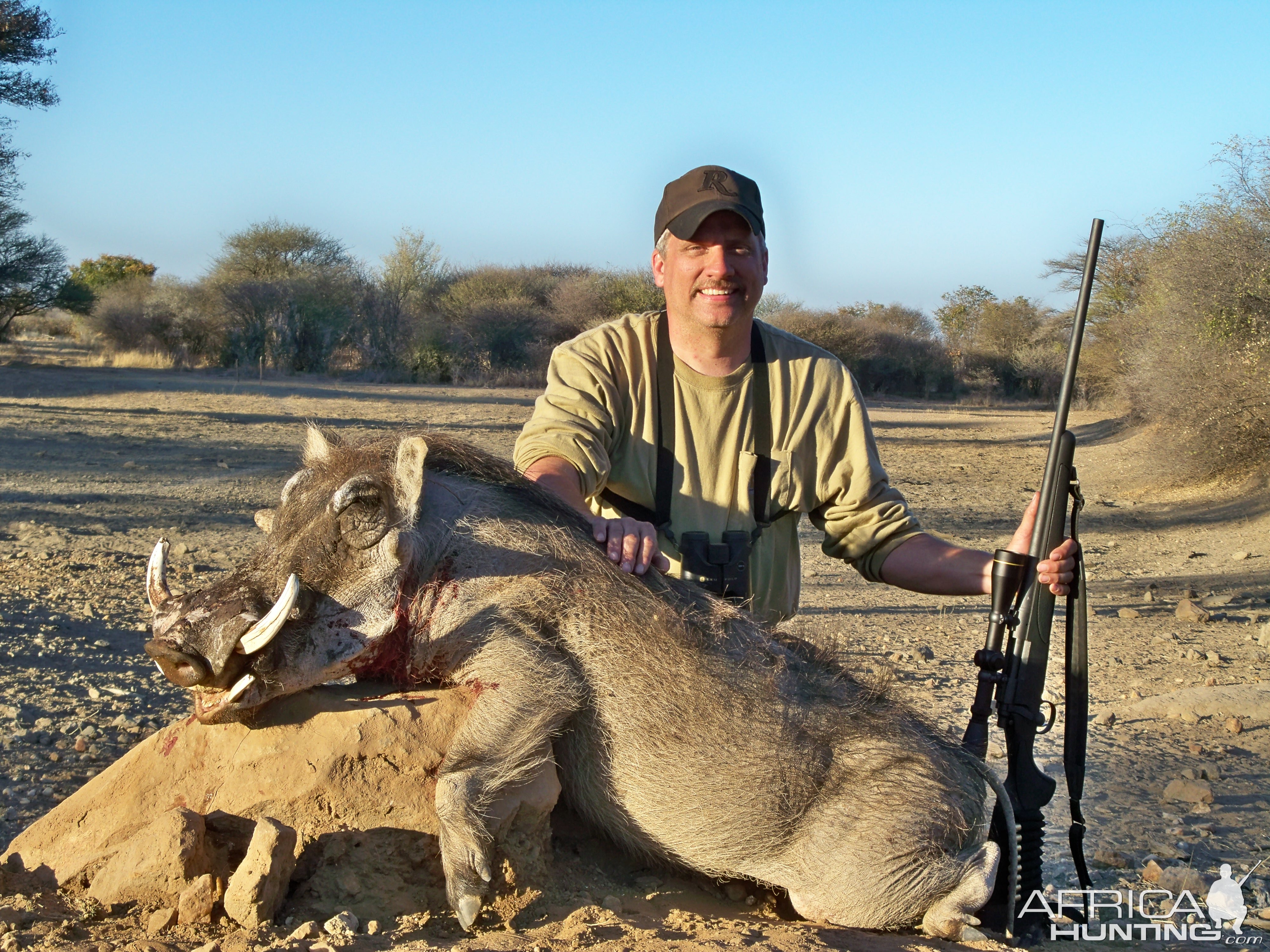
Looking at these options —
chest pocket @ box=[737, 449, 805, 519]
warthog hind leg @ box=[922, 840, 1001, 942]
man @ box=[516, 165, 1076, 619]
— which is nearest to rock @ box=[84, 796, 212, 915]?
man @ box=[516, 165, 1076, 619]

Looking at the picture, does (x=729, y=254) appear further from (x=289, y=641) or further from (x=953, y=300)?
(x=953, y=300)

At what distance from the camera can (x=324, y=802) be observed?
9.30ft

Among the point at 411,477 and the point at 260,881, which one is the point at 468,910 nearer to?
the point at 260,881

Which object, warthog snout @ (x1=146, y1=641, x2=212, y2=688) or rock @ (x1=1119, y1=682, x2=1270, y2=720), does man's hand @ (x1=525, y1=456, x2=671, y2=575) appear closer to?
warthog snout @ (x1=146, y1=641, x2=212, y2=688)

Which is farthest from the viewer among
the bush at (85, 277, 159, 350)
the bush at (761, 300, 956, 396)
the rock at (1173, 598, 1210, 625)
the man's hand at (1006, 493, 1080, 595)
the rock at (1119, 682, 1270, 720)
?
the bush at (761, 300, 956, 396)

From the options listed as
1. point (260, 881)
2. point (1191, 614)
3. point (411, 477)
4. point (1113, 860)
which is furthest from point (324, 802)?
point (1191, 614)

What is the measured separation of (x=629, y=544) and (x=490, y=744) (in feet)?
2.34

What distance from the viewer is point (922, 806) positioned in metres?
2.99

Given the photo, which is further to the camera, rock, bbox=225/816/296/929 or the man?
the man

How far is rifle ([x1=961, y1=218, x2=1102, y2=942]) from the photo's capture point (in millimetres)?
3359

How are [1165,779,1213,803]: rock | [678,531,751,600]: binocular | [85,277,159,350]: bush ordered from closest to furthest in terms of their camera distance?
[678,531,751,600]: binocular < [1165,779,1213,803]: rock < [85,277,159,350]: bush

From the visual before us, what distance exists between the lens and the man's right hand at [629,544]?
315 cm

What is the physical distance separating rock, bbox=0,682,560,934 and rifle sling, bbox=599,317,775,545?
116 cm

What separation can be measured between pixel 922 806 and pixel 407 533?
160 centimetres
